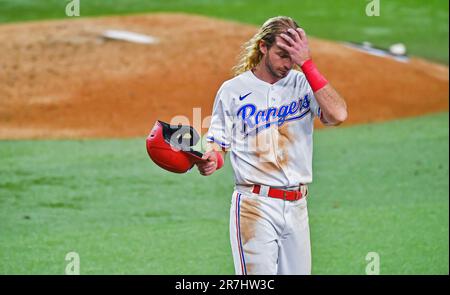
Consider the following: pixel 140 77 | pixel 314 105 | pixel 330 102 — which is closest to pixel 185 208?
pixel 314 105

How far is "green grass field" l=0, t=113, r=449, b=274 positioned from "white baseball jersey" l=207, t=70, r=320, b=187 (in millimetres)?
2605

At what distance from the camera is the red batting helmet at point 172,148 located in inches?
181

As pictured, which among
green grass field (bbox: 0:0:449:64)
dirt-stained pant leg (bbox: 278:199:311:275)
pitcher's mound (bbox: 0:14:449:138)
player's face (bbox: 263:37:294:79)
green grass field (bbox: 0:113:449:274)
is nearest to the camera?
player's face (bbox: 263:37:294:79)

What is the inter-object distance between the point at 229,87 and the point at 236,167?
0.37 metres

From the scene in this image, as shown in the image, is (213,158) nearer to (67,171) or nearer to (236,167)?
(236,167)

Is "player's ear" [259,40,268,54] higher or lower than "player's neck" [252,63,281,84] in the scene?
higher

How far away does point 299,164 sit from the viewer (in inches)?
181

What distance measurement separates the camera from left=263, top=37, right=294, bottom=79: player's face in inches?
174

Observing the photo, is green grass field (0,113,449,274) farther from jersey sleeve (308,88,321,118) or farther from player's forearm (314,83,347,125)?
player's forearm (314,83,347,125)

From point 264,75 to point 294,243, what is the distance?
782mm

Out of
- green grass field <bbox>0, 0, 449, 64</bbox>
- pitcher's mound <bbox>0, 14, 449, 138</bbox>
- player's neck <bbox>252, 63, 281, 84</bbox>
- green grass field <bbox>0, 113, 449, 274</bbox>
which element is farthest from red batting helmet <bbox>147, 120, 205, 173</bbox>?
green grass field <bbox>0, 0, 449, 64</bbox>

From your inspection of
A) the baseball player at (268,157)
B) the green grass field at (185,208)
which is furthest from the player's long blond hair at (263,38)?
the green grass field at (185,208)

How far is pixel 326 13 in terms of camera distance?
694 inches

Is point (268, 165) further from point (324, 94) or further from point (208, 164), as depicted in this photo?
point (324, 94)
